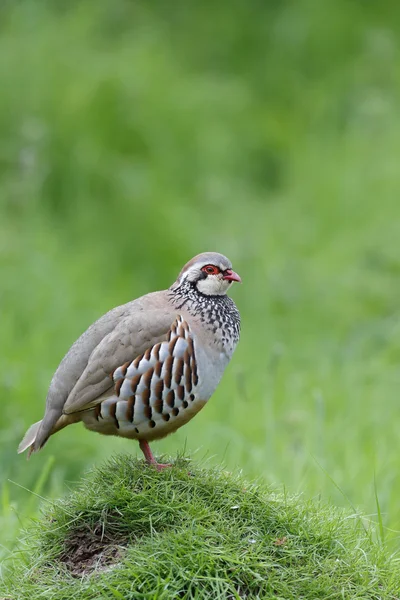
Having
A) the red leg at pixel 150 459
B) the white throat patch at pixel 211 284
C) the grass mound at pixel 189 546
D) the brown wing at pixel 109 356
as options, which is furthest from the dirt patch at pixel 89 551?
the white throat patch at pixel 211 284

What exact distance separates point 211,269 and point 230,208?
6461 mm

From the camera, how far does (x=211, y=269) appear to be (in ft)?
13.8

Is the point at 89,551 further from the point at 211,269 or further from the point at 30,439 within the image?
the point at 211,269

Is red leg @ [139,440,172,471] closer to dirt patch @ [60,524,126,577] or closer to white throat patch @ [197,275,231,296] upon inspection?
dirt patch @ [60,524,126,577]

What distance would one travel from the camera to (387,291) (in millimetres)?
8852

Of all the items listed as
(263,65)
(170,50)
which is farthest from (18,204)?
(263,65)

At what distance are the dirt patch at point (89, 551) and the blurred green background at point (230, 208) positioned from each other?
3.55 feet

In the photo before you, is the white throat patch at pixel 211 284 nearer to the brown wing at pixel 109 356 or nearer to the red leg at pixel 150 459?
the brown wing at pixel 109 356

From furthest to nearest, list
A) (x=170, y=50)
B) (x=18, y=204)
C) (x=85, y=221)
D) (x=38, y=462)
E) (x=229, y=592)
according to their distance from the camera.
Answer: (x=170, y=50) < (x=85, y=221) < (x=18, y=204) < (x=38, y=462) < (x=229, y=592)

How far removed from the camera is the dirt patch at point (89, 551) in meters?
3.37

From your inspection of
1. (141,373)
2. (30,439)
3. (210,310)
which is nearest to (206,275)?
(210,310)

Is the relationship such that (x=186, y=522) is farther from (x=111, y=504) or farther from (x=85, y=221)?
(x=85, y=221)

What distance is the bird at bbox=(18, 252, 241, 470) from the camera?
12.8 ft

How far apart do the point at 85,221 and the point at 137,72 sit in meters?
2.52
